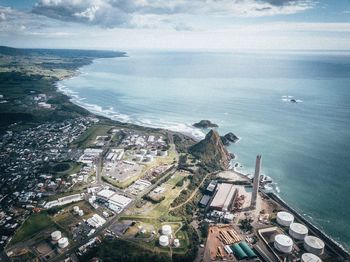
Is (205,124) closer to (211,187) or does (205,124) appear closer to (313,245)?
(211,187)

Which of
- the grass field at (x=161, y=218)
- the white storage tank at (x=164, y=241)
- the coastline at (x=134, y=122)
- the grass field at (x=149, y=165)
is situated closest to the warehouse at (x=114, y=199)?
the grass field at (x=161, y=218)

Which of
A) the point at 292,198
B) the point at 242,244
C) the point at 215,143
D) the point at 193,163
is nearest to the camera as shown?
the point at 242,244

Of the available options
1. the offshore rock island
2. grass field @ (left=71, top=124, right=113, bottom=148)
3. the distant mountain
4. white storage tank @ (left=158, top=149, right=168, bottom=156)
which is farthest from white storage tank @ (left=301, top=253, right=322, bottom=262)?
grass field @ (left=71, top=124, right=113, bottom=148)

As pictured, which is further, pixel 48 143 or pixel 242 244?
pixel 48 143

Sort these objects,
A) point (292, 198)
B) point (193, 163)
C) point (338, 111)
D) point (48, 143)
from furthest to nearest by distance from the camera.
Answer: point (338, 111) → point (48, 143) → point (193, 163) → point (292, 198)

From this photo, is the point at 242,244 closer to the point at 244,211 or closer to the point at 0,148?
the point at 244,211

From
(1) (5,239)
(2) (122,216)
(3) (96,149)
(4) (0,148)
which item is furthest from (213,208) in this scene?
(4) (0,148)
